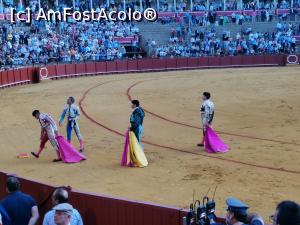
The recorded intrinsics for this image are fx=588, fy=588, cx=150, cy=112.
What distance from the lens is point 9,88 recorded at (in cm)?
2844

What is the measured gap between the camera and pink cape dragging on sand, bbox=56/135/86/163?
490 inches

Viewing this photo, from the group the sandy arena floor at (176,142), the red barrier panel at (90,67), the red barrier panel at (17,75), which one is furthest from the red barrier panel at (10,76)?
the red barrier panel at (90,67)

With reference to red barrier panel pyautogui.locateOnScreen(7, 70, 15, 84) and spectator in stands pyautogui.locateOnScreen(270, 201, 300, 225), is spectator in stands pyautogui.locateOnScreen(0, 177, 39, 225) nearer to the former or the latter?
spectator in stands pyautogui.locateOnScreen(270, 201, 300, 225)

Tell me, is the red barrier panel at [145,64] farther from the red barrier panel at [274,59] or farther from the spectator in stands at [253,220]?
the spectator in stands at [253,220]

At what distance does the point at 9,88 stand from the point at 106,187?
62.7 feet

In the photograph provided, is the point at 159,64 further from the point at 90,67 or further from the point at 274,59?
the point at 274,59

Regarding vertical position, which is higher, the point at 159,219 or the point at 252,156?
the point at 159,219

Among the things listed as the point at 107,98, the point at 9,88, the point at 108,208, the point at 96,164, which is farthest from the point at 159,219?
the point at 9,88

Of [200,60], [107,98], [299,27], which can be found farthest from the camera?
[299,27]

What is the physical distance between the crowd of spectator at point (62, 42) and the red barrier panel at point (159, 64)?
2342mm

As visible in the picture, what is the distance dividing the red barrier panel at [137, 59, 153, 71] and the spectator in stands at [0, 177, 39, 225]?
3163 cm

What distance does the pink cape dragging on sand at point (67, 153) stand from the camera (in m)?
12.4

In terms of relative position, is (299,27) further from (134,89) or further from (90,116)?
(90,116)

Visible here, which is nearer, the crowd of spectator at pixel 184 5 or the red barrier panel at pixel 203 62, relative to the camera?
the red barrier panel at pixel 203 62
